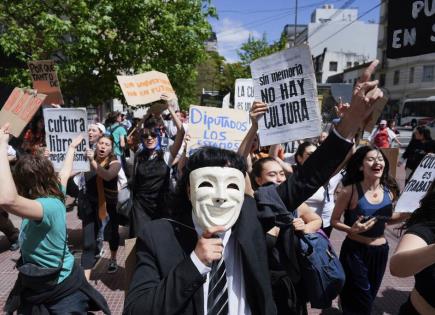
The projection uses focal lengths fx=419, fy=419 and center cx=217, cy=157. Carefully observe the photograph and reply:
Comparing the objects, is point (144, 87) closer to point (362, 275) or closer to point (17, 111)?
point (17, 111)

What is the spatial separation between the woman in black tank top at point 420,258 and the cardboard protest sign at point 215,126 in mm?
2464

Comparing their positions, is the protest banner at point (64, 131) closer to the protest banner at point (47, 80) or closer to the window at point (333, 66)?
the protest banner at point (47, 80)

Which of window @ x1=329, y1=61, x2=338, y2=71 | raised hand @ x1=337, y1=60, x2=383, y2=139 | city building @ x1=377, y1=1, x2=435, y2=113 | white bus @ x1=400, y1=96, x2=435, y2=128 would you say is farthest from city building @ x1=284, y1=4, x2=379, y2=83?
raised hand @ x1=337, y1=60, x2=383, y2=139

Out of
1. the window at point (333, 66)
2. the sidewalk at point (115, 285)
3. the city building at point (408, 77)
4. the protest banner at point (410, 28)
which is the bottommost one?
the sidewalk at point (115, 285)

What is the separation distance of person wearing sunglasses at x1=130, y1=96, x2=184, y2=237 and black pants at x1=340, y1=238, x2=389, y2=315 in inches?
76.2

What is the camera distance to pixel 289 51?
116 inches

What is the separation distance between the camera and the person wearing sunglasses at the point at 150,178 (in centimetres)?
437

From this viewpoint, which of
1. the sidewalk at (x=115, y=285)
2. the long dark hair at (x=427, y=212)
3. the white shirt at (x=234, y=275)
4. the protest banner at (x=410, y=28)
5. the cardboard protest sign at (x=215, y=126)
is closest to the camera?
the white shirt at (x=234, y=275)

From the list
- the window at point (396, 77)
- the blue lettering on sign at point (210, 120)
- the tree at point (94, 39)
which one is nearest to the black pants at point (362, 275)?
the blue lettering on sign at point (210, 120)

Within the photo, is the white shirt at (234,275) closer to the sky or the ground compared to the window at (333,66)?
closer to the ground

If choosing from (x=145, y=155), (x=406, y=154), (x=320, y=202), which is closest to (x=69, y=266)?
(x=145, y=155)

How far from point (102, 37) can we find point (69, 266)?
780 centimetres

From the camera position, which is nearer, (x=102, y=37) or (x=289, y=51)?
(x=289, y=51)

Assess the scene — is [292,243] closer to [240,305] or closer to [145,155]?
[240,305]
